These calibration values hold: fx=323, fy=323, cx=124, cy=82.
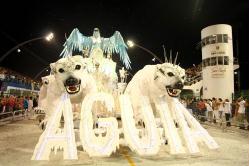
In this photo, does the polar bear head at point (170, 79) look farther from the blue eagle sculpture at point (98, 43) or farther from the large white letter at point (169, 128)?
the blue eagle sculpture at point (98, 43)

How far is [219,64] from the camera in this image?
28328mm

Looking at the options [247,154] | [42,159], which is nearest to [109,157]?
[42,159]

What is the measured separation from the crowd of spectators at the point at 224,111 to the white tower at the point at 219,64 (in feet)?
16.7

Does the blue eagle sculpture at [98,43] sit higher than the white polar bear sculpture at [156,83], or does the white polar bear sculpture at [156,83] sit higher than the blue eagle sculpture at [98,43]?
the blue eagle sculpture at [98,43]

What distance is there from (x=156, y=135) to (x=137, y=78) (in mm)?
2750

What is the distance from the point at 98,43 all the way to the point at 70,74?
6.04 m

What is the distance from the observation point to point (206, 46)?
29.7m

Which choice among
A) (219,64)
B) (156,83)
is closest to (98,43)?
(156,83)

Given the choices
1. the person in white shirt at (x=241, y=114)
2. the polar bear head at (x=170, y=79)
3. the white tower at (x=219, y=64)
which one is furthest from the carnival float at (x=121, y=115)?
the white tower at (x=219, y=64)

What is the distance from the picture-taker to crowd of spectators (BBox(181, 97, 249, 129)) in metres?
17.3

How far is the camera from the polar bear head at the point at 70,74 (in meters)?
9.63

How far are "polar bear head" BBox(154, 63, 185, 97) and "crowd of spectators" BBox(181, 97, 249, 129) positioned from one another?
8.28 m

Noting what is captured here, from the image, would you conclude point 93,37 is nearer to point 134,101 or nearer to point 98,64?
point 98,64

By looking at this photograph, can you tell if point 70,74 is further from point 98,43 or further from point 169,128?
point 98,43
